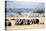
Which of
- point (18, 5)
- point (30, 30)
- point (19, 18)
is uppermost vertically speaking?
point (18, 5)

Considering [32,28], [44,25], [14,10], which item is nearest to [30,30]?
[32,28]

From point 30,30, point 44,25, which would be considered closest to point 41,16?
point 44,25

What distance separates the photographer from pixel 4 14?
3.06 ft

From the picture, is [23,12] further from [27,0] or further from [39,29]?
[39,29]

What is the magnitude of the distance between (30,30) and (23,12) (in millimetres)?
233

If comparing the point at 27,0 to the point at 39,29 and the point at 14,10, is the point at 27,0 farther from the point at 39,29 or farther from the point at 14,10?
the point at 39,29

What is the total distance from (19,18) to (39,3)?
0.31 meters

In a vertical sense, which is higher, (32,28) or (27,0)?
(27,0)

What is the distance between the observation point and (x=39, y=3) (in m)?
0.98

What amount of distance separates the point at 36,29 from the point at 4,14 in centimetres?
42

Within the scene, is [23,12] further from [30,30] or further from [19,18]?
[30,30]

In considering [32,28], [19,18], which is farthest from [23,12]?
[32,28]

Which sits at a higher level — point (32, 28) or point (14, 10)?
point (14, 10)

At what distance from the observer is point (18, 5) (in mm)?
962
